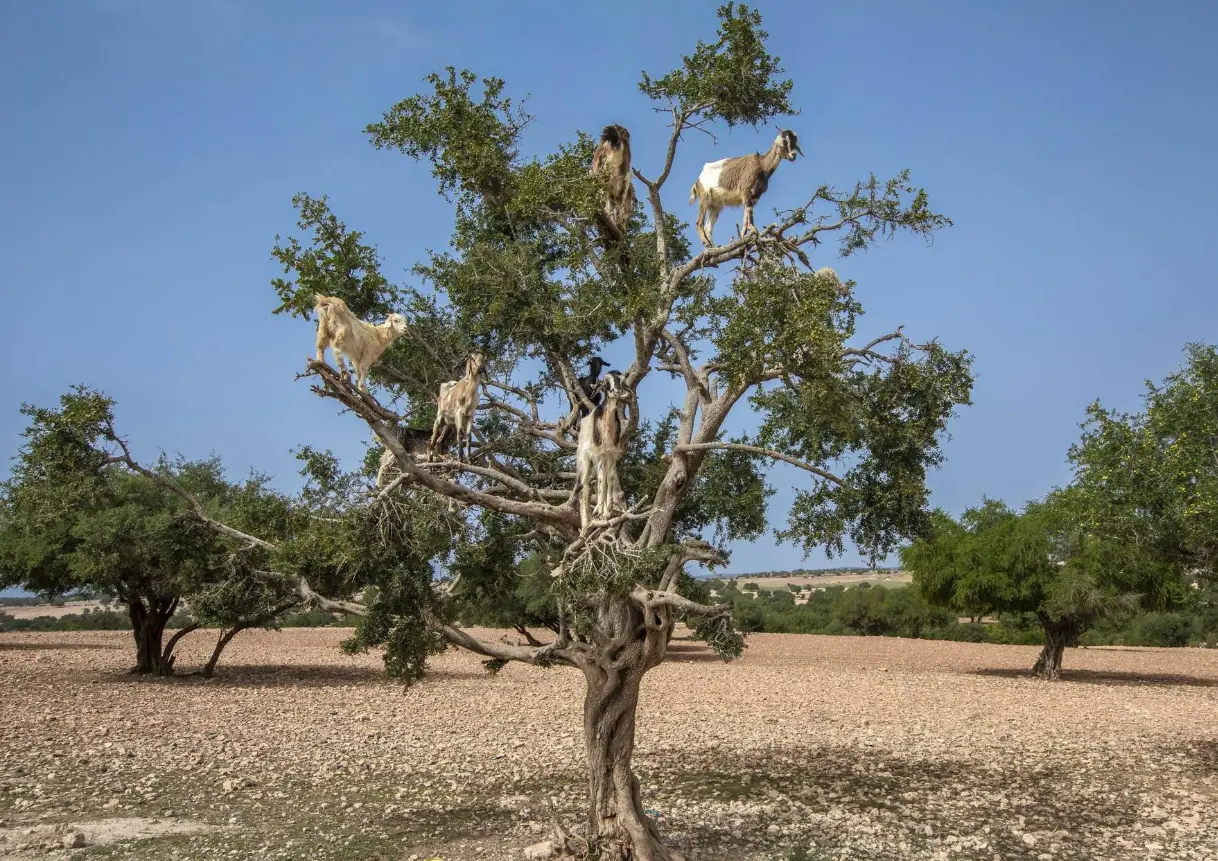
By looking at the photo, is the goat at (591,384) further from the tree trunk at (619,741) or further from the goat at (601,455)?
the tree trunk at (619,741)

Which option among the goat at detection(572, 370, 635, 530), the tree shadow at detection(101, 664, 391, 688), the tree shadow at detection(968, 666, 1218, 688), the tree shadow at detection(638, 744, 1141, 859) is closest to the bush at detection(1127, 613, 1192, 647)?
the tree shadow at detection(968, 666, 1218, 688)

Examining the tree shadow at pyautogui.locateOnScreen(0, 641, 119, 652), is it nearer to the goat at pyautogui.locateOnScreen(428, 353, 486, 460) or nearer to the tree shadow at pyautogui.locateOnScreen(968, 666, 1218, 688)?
the tree shadow at pyautogui.locateOnScreen(968, 666, 1218, 688)

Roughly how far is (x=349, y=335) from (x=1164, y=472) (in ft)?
32.4

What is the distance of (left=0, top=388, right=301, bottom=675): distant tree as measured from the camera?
9.80m

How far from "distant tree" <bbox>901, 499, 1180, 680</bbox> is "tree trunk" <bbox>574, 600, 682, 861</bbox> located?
19.2m

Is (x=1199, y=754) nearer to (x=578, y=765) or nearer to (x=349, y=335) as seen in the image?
(x=578, y=765)

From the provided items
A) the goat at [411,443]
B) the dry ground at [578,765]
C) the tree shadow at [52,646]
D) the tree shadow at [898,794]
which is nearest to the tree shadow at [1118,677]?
the dry ground at [578,765]

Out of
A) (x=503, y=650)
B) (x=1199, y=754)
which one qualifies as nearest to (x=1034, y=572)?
(x=1199, y=754)

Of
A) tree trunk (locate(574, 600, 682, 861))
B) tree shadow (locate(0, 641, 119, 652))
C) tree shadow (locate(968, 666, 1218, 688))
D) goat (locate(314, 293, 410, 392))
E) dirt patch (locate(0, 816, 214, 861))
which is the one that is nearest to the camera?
goat (locate(314, 293, 410, 392))

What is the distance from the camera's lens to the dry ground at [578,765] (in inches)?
400

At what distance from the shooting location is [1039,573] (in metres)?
26.5

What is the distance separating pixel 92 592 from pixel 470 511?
830 inches

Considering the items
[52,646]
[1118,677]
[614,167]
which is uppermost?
[614,167]

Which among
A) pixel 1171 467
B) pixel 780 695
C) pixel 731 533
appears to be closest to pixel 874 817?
pixel 731 533
